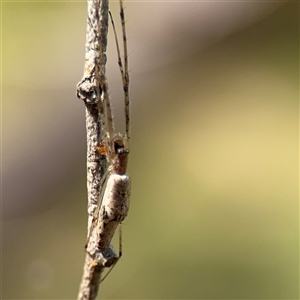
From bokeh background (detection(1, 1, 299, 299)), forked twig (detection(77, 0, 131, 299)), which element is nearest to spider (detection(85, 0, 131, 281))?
forked twig (detection(77, 0, 131, 299))

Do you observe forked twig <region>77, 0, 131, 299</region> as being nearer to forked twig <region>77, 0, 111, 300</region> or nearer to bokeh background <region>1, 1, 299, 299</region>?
forked twig <region>77, 0, 111, 300</region>

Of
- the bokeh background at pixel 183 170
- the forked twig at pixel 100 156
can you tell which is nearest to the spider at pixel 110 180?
the forked twig at pixel 100 156

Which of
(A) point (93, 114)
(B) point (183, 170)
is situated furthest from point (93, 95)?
(B) point (183, 170)

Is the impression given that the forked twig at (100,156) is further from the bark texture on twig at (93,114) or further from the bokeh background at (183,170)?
the bokeh background at (183,170)

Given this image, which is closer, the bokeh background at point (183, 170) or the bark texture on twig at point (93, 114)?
the bark texture on twig at point (93, 114)

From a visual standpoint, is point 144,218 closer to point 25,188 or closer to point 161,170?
point 161,170

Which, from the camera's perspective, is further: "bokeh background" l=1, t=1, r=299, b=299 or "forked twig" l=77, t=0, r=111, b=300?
"bokeh background" l=1, t=1, r=299, b=299

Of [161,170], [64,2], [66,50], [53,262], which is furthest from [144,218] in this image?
[64,2]

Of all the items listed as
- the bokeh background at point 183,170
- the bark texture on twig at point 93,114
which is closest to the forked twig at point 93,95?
the bark texture on twig at point 93,114
